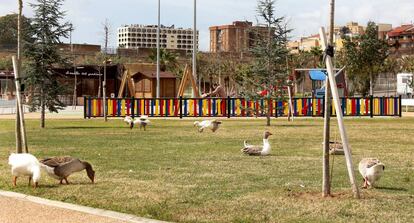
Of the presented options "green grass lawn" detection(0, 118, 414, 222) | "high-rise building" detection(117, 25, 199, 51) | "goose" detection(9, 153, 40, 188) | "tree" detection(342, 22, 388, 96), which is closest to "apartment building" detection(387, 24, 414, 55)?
"high-rise building" detection(117, 25, 199, 51)

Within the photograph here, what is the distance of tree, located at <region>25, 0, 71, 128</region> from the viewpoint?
25266 mm

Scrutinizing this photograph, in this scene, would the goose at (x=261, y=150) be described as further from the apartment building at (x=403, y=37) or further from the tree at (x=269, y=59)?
the apartment building at (x=403, y=37)

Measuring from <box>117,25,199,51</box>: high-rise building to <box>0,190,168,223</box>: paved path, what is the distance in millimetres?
106945

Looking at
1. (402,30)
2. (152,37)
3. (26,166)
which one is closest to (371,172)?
(26,166)

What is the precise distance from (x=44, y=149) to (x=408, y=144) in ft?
30.1

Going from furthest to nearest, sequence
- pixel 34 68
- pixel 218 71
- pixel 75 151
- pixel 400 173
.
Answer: pixel 218 71
pixel 34 68
pixel 75 151
pixel 400 173

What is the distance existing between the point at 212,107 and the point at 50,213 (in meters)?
26.4

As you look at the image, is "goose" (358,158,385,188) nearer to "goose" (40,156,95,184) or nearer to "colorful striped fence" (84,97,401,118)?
"goose" (40,156,95,184)

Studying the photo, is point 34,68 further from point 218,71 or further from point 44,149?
point 218,71

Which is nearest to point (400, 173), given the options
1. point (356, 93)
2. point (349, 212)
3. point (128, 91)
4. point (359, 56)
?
point (349, 212)

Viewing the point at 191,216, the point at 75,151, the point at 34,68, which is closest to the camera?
the point at 191,216

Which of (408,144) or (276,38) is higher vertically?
(276,38)

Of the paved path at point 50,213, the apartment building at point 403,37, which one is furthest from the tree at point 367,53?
the paved path at point 50,213

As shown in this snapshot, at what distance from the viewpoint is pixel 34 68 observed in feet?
83.0
